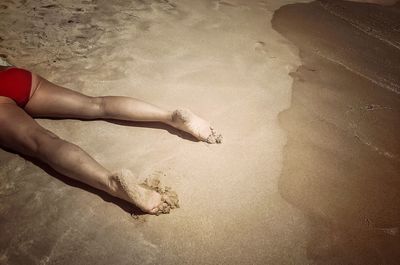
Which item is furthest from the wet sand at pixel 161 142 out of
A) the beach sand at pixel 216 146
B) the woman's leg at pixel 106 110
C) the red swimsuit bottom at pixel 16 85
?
the red swimsuit bottom at pixel 16 85

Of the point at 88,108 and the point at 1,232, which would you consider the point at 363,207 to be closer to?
the point at 88,108

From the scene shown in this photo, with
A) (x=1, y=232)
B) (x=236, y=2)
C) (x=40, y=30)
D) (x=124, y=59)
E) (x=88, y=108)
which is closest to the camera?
(x=1, y=232)

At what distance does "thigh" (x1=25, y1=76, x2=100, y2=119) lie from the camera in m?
2.28

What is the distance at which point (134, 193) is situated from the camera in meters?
1.76

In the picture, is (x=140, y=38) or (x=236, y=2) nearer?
(x=140, y=38)

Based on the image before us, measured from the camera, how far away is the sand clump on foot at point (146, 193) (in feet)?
5.73

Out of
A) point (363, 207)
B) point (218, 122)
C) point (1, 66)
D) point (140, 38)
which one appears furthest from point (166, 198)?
point (140, 38)

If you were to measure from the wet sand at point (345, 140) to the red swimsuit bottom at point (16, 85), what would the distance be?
194 centimetres

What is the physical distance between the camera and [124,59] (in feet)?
10.4

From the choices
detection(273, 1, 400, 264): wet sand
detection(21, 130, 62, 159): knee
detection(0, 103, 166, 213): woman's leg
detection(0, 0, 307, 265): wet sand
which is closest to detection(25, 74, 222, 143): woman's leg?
detection(0, 0, 307, 265): wet sand

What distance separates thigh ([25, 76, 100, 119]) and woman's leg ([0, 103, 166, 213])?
0.23 metres

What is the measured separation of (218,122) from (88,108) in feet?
3.47

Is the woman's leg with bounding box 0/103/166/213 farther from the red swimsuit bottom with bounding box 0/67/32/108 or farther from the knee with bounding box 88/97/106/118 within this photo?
the knee with bounding box 88/97/106/118

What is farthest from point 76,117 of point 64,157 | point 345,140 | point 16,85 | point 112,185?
point 345,140
